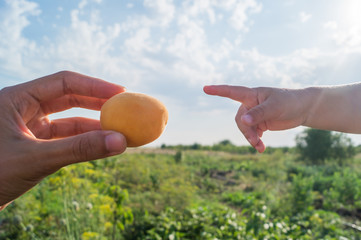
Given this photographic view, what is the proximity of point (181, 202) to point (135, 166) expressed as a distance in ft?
3.99

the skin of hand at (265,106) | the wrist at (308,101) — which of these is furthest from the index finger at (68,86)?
the wrist at (308,101)

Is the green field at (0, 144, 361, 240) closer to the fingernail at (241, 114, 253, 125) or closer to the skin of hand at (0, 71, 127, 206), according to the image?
the skin of hand at (0, 71, 127, 206)

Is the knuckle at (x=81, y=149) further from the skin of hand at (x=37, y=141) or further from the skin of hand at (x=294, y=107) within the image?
the skin of hand at (x=294, y=107)

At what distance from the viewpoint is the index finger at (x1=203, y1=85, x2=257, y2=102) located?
1.57m

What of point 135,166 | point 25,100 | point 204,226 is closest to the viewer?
point 25,100

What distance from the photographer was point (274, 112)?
4.66 feet

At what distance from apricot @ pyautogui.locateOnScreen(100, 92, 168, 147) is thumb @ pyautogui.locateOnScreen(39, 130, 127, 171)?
10 cm

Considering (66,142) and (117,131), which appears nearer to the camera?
(66,142)

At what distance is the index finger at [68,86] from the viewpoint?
5.36ft

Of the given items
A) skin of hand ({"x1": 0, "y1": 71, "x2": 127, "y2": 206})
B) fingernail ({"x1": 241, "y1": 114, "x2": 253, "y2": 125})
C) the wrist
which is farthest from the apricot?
the wrist

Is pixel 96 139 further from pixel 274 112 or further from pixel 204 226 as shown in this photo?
pixel 204 226

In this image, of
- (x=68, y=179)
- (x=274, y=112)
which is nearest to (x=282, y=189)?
(x=68, y=179)

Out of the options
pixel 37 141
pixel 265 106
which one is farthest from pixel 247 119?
pixel 37 141

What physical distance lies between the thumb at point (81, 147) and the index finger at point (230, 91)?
614 millimetres
